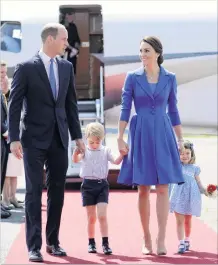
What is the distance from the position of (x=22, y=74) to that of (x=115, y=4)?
25.4ft

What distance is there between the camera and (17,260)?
7102mm

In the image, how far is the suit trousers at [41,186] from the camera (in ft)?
23.3

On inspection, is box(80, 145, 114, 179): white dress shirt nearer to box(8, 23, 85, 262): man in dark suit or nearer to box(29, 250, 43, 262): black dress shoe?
box(8, 23, 85, 262): man in dark suit

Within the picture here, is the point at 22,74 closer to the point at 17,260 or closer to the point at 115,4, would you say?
the point at 17,260

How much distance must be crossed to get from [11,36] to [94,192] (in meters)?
7.66

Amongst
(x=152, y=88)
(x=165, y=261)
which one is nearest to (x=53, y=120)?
(x=152, y=88)

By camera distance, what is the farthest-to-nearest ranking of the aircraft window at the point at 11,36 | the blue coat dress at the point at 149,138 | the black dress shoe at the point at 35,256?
the aircraft window at the point at 11,36 → the blue coat dress at the point at 149,138 → the black dress shoe at the point at 35,256

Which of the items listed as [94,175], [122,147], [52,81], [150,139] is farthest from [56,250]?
[52,81]

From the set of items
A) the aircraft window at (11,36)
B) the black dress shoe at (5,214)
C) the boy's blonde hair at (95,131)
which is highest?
the aircraft window at (11,36)

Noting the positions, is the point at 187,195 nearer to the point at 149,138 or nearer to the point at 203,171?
A: the point at 149,138

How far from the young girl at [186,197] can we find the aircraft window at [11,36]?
7.28 meters

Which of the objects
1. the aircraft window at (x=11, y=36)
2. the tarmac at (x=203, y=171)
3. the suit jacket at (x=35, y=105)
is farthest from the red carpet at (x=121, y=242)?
the aircraft window at (x=11, y=36)

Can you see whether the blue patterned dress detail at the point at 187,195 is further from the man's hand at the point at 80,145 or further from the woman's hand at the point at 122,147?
the man's hand at the point at 80,145

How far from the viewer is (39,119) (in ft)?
23.3
